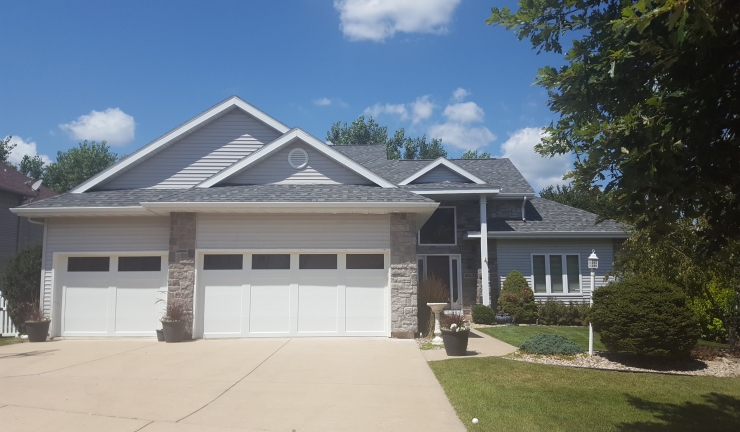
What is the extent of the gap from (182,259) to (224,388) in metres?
6.12

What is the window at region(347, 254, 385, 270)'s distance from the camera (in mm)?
13945

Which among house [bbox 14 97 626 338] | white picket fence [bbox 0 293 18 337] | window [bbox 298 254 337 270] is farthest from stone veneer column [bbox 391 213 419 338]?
white picket fence [bbox 0 293 18 337]

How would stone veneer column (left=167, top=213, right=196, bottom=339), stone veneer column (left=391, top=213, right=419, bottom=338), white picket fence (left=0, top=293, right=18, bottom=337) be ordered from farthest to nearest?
white picket fence (left=0, top=293, right=18, bottom=337) < stone veneer column (left=167, top=213, right=196, bottom=339) < stone veneer column (left=391, top=213, right=419, bottom=338)

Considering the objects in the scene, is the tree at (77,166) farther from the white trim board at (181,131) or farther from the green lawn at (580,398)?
the green lawn at (580,398)

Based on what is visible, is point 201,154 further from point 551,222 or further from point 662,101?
point 662,101

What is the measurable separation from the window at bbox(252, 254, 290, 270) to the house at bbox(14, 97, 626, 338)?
0.09 feet

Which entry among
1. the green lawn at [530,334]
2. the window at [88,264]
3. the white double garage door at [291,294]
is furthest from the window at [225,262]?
the green lawn at [530,334]

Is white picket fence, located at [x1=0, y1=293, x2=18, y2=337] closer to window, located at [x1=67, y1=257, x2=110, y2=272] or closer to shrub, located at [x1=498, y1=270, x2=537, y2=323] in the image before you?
window, located at [x1=67, y1=257, x2=110, y2=272]

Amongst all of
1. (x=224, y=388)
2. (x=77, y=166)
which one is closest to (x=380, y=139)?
(x=77, y=166)

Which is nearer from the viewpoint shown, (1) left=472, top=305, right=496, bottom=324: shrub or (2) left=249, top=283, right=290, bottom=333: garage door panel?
(2) left=249, top=283, right=290, bottom=333: garage door panel

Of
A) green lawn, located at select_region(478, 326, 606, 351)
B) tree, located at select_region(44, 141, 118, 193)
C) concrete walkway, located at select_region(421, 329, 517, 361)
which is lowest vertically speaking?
concrete walkway, located at select_region(421, 329, 517, 361)

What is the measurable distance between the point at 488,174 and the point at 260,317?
44.3 feet

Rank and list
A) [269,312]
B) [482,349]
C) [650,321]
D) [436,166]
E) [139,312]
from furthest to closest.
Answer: [436,166], [139,312], [269,312], [482,349], [650,321]

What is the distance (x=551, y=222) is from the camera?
2131cm
